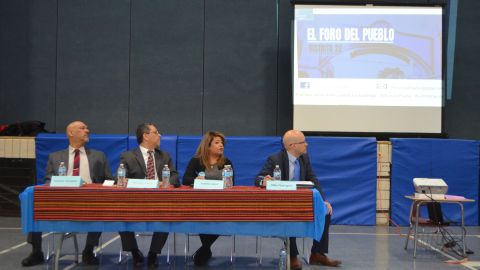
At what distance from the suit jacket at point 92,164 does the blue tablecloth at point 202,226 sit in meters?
0.85

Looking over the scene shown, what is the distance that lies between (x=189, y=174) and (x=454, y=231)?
4108mm

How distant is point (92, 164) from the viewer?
16.4 feet

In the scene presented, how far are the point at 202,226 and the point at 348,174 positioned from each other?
380 cm

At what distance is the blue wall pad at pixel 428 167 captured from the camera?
7336mm

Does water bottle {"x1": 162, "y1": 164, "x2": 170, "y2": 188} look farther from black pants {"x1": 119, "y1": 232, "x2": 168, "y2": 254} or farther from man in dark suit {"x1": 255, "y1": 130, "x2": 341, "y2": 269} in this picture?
man in dark suit {"x1": 255, "y1": 130, "x2": 341, "y2": 269}

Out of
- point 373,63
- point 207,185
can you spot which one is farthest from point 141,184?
point 373,63

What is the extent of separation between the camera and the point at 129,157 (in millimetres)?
4965

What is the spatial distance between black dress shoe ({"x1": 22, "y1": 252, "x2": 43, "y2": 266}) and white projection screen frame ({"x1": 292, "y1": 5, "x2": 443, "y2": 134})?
4554 millimetres

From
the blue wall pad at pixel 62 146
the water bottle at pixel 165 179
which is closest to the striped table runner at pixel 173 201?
the water bottle at pixel 165 179

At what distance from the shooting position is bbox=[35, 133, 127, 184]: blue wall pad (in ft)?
24.3

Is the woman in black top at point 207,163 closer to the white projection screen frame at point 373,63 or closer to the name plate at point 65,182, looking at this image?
the name plate at point 65,182

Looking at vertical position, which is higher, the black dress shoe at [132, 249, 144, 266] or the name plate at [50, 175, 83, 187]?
the name plate at [50, 175, 83, 187]

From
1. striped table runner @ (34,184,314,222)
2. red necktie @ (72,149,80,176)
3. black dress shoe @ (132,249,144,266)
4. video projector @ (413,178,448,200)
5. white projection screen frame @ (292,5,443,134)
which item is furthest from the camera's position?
white projection screen frame @ (292,5,443,134)

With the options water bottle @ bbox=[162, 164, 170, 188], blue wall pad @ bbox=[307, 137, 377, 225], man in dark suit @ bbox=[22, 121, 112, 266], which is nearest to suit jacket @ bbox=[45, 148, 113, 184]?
man in dark suit @ bbox=[22, 121, 112, 266]
